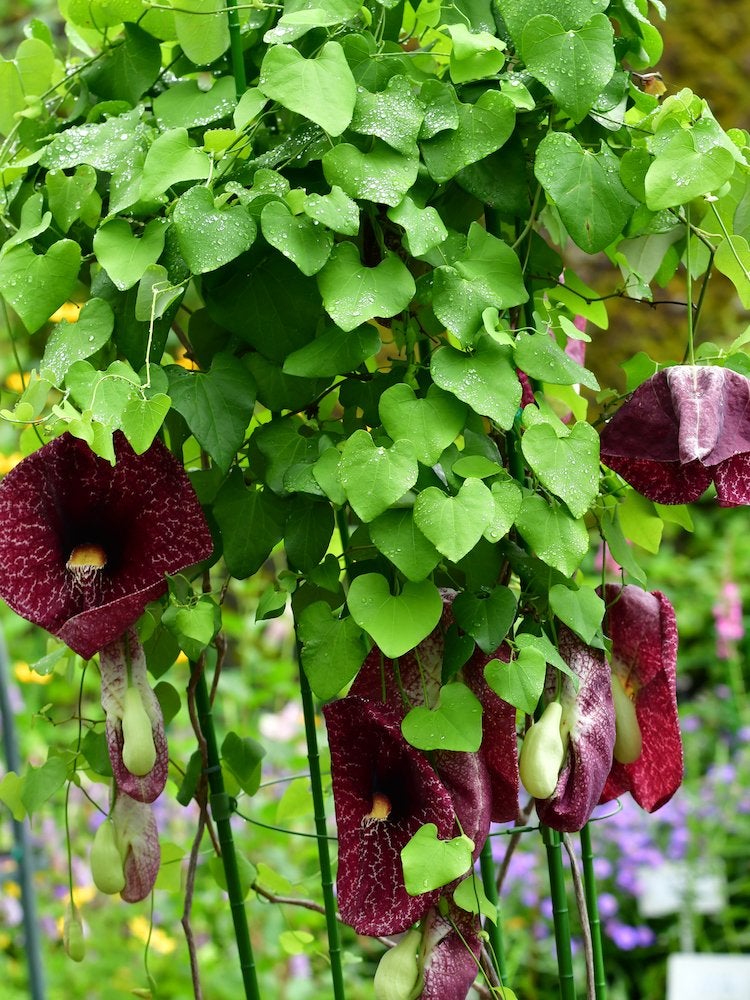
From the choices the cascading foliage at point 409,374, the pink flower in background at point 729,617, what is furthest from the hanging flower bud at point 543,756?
the pink flower in background at point 729,617

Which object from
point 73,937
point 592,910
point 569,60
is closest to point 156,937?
point 73,937

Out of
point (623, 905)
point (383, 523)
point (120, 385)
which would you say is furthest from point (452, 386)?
point (623, 905)

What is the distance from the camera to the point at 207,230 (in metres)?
0.65

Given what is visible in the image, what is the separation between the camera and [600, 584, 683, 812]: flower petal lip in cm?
78

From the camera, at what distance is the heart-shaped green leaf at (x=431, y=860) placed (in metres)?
0.64

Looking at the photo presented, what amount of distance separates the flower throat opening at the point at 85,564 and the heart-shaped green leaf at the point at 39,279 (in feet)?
0.45

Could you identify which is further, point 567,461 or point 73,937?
point 73,937

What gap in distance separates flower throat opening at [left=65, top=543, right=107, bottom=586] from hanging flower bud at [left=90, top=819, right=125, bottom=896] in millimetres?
196

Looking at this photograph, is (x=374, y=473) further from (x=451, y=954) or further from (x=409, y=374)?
(x=451, y=954)

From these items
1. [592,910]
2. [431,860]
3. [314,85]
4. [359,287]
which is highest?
[314,85]

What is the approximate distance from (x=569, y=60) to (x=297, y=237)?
187 mm

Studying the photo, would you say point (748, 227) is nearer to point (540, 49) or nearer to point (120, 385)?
point (540, 49)

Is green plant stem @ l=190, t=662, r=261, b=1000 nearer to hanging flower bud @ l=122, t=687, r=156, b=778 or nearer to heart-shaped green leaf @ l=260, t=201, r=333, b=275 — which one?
hanging flower bud @ l=122, t=687, r=156, b=778

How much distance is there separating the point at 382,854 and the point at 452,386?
285 millimetres
